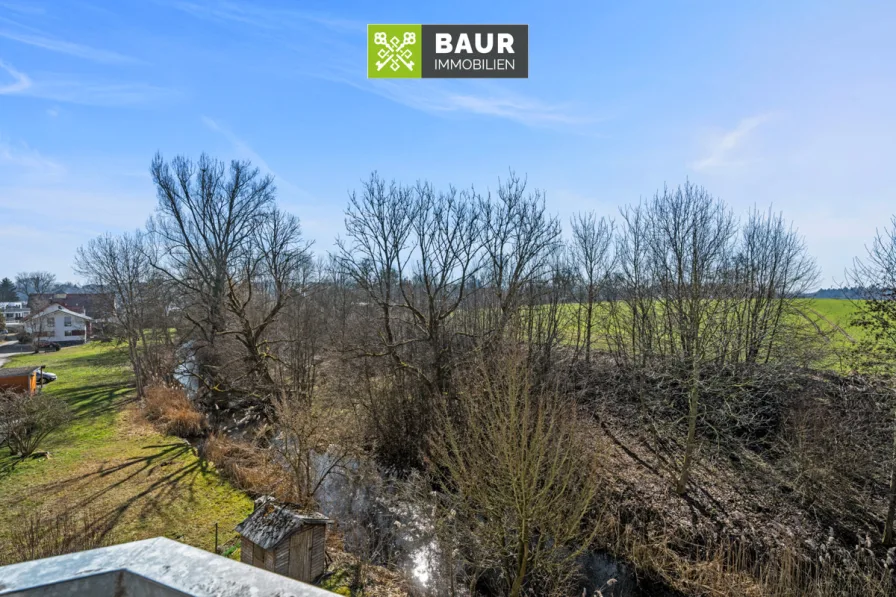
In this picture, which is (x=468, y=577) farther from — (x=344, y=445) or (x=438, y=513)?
(x=344, y=445)

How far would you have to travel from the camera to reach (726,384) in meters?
11.6

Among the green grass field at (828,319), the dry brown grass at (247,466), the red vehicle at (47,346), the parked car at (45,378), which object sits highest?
the green grass field at (828,319)

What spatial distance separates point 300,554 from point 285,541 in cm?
56

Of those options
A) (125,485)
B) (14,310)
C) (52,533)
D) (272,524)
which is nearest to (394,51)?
(272,524)

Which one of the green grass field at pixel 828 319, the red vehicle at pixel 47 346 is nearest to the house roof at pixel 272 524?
the green grass field at pixel 828 319

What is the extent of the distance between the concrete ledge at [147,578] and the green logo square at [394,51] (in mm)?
9841

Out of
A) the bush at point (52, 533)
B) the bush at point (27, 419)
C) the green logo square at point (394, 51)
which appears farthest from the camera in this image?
the bush at point (27, 419)

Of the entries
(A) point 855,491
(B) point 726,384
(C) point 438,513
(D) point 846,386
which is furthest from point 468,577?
(D) point 846,386

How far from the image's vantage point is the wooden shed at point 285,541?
768 centimetres

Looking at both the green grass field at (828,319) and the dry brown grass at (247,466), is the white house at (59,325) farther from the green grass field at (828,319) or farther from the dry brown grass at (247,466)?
the green grass field at (828,319)

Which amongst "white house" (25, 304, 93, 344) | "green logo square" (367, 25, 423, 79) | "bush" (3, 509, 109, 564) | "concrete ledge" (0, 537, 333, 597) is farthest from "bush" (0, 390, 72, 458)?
"white house" (25, 304, 93, 344)

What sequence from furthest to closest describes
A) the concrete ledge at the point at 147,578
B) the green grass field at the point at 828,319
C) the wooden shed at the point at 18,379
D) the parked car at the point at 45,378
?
the parked car at the point at 45,378
the wooden shed at the point at 18,379
the green grass field at the point at 828,319
the concrete ledge at the point at 147,578

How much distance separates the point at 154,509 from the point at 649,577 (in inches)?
466

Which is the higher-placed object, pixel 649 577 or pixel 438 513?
pixel 438 513
